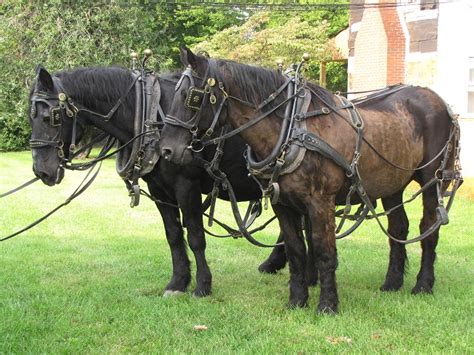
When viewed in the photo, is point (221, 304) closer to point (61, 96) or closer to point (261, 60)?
point (61, 96)

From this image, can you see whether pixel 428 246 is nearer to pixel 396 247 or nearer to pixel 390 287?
pixel 396 247

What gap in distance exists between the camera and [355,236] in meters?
9.10

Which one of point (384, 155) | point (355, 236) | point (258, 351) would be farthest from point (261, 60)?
point (258, 351)

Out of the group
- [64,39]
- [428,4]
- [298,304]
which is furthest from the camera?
[64,39]

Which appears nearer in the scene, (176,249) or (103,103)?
(103,103)

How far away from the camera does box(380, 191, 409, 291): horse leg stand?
5977mm

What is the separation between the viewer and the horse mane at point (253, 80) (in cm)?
468

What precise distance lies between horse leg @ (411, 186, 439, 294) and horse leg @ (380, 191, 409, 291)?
211 millimetres

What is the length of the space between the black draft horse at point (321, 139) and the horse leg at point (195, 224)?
820 mm

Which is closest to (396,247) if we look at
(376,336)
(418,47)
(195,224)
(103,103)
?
(376,336)

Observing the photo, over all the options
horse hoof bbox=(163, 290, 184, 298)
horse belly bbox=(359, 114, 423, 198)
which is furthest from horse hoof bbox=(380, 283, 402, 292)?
horse hoof bbox=(163, 290, 184, 298)

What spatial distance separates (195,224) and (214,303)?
0.75 metres

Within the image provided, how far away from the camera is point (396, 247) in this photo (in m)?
6.08

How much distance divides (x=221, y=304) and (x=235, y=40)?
18.0 metres
